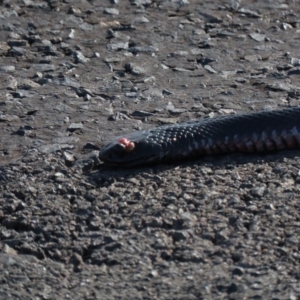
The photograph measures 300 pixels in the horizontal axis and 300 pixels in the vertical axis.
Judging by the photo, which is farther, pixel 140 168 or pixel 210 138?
pixel 210 138

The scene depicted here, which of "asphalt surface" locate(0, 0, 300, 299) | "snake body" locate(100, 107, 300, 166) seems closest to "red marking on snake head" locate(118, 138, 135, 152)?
"snake body" locate(100, 107, 300, 166)

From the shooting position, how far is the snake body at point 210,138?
546 cm

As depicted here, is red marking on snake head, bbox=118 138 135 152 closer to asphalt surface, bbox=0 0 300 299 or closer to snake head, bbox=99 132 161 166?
snake head, bbox=99 132 161 166

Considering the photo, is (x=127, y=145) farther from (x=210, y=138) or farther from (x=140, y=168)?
(x=210, y=138)

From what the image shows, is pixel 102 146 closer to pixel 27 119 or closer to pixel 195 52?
pixel 27 119

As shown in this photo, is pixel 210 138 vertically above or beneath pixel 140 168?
above

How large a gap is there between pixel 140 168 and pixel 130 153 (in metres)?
0.10

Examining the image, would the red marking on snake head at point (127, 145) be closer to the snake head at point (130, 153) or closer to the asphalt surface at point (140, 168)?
the snake head at point (130, 153)

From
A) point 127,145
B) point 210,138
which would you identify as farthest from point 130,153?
point 210,138

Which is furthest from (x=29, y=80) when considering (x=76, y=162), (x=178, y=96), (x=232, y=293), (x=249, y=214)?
(x=232, y=293)

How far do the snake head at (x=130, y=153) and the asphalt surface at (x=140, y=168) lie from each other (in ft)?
0.21

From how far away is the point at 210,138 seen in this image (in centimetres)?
561

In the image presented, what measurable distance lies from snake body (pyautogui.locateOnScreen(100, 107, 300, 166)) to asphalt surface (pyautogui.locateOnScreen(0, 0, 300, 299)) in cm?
7

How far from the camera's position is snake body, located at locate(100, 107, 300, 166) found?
5461mm
